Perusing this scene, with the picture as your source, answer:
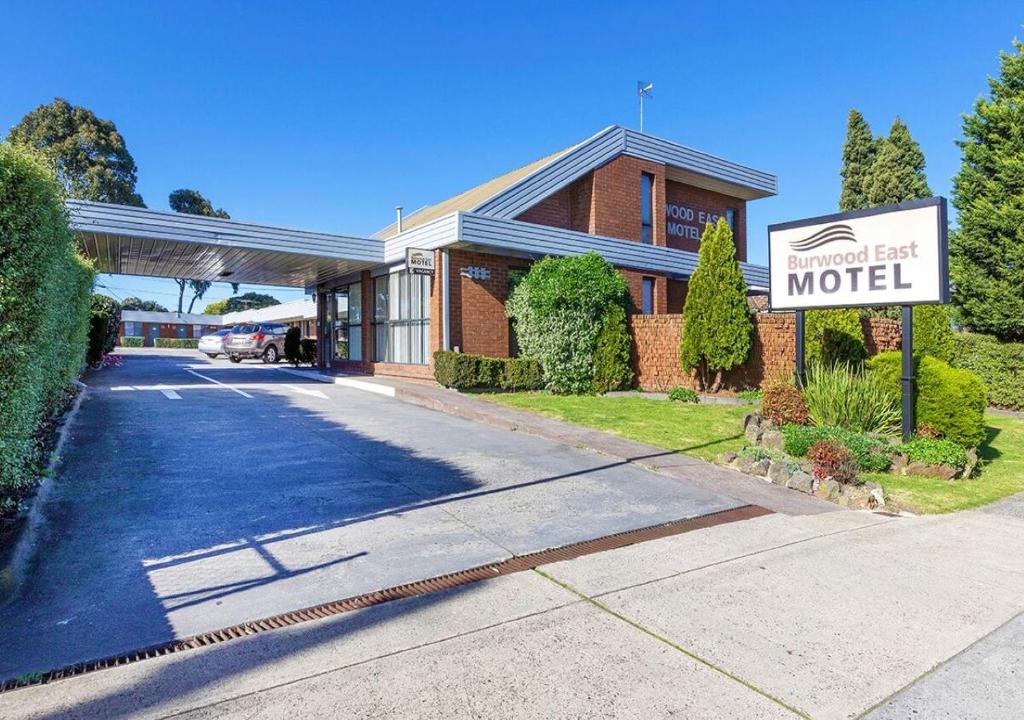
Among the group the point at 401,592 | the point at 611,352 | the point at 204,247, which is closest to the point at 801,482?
the point at 401,592

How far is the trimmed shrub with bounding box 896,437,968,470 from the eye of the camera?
25.3 ft

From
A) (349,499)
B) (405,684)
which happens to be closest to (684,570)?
(405,684)

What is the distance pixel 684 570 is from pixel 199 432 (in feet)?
23.2

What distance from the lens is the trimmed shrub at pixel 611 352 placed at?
580 inches

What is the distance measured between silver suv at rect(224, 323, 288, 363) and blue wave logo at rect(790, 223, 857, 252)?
71.4 feet

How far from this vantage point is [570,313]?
14.4 meters

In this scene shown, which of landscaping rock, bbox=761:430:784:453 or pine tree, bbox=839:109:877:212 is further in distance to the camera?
pine tree, bbox=839:109:877:212

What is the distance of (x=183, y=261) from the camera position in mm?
16859

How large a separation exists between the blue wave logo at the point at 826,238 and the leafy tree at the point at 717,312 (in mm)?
4167

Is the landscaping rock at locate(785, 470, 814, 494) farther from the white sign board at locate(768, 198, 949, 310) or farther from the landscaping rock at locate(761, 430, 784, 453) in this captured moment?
the white sign board at locate(768, 198, 949, 310)

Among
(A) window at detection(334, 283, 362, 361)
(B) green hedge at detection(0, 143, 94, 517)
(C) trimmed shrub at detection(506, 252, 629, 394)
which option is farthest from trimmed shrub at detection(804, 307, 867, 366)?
(B) green hedge at detection(0, 143, 94, 517)

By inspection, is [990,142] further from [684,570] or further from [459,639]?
[459,639]

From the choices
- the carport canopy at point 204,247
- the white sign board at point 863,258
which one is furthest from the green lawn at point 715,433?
the carport canopy at point 204,247

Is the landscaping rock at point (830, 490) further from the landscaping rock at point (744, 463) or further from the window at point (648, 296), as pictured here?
the window at point (648, 296)
